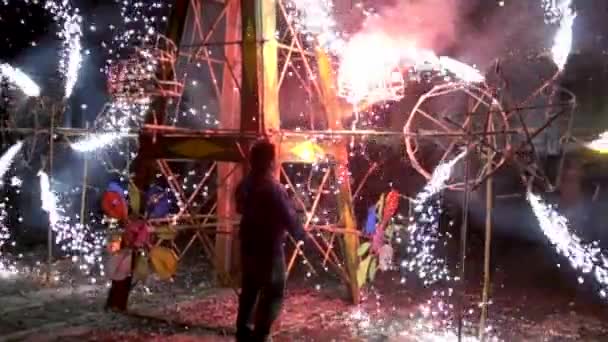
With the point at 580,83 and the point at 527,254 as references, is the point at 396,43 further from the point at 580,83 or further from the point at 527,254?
the point at 580,83

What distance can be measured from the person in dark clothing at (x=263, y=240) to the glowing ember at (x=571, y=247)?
23.5 feet

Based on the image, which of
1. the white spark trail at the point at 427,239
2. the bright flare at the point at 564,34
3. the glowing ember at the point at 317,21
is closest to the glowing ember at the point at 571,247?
the white spark trail at the point at 427,239

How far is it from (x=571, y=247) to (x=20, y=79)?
48.1 ft

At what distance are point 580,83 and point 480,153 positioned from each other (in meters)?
14.3

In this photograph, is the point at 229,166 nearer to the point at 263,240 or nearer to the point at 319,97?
the point at 319,97

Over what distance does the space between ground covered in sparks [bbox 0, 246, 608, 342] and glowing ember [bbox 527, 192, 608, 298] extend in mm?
1989

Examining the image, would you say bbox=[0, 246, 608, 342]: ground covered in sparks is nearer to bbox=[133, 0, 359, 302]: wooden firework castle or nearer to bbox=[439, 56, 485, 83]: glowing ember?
bbox=[133, 0, 359, 302]: wooden firework castle

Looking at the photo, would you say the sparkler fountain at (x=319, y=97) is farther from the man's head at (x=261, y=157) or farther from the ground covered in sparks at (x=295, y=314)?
the man's head at (x=261, y=157)

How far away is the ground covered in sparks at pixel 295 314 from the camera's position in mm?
8445

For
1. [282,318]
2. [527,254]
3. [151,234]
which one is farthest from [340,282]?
[527,254]

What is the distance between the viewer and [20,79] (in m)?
17.5

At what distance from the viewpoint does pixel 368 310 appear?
9836 mm

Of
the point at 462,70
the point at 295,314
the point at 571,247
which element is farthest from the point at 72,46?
the point at 571,247

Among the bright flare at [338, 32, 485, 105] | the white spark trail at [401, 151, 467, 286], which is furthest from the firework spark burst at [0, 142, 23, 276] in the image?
the white spark trail at [401, 151, 467, 286]
